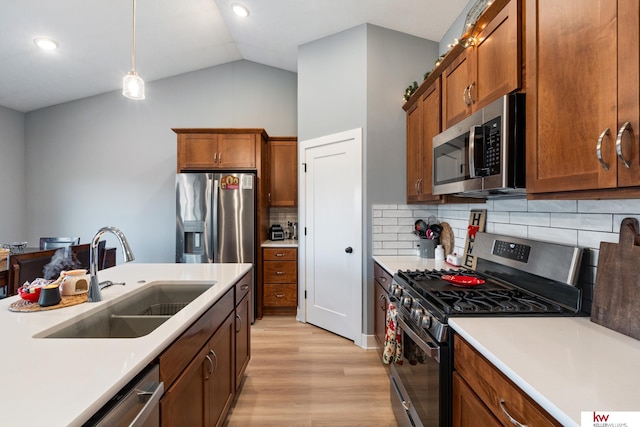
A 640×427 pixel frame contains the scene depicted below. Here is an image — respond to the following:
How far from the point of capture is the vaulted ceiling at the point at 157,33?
279 cm

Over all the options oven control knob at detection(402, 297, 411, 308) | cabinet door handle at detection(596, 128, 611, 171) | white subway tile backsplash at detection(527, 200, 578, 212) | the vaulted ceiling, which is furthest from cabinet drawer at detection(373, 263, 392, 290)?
the vaulted ceiling

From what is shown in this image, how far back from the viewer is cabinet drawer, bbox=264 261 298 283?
3670mm

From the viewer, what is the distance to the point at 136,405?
0.81 metres

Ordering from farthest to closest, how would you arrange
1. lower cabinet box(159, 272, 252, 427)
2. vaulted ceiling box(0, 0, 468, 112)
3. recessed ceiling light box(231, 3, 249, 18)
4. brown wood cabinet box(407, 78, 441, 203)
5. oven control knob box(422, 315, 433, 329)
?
1. recessed ceiling light box(231, 3, 249, 18)
2. vaulted ceiling box(0, 0, 468, 112)
3. brown wood cabinet box(407, 78, 441, 203)
4. oven control knob box(422, 315, 433, 329)
5. lower cabinet box(159, 272, 252, 427)

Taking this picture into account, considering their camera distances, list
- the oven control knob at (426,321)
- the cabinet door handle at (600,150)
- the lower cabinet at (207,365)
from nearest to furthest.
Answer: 1. the cabinet door handle at (600,150)
2. the lower cabinet at (207,365)
3. the oven control knob at (426,321)

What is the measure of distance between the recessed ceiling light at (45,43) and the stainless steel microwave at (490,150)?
4144 millimetres

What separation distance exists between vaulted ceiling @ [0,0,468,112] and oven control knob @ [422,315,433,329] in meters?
2.57

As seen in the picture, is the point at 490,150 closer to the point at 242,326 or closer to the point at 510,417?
the point at 510,417

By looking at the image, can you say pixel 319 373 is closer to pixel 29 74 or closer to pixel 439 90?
pixel 439 90

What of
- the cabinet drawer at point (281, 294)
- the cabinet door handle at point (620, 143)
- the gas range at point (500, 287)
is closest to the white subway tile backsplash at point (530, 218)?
the gas range at point (500, 287)

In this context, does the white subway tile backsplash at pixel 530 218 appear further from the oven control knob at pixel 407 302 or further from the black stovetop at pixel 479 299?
the oven control knob at pixel 407 302
